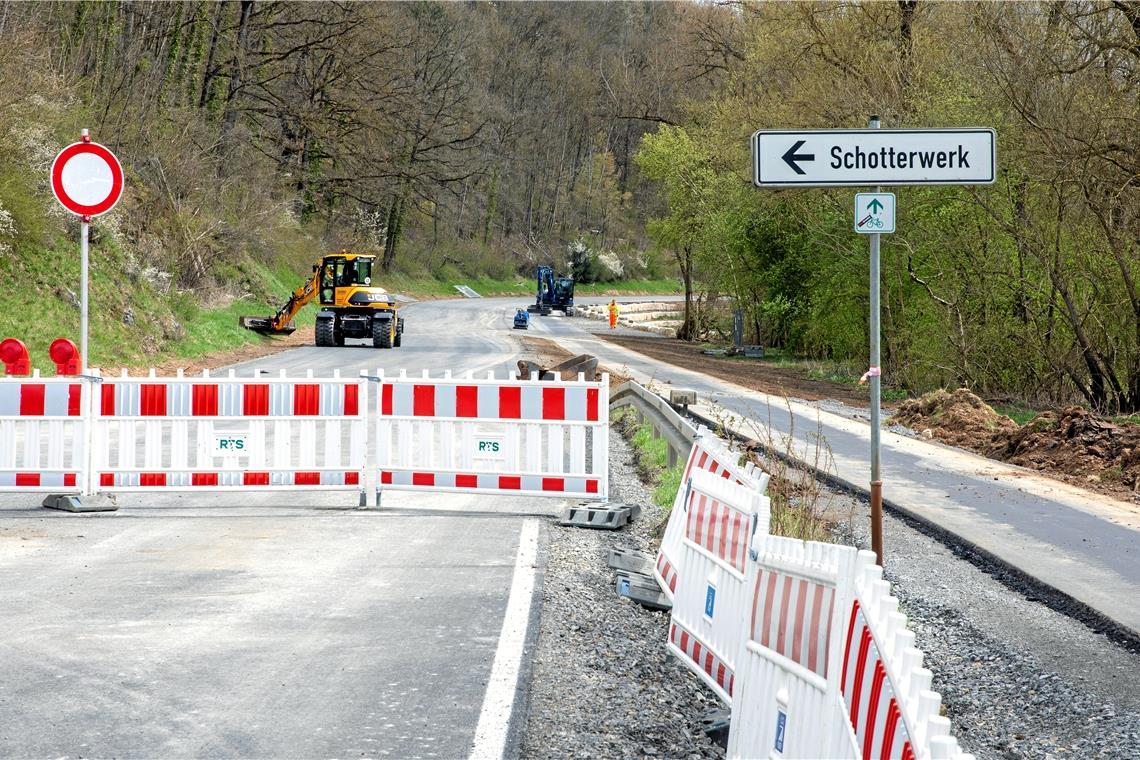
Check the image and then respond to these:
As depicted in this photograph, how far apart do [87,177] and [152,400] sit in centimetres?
232

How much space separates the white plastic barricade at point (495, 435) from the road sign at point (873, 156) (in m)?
3.56

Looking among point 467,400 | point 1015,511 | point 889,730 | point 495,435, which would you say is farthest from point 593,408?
point 889,730

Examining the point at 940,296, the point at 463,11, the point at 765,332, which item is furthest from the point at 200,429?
the point at 463,11

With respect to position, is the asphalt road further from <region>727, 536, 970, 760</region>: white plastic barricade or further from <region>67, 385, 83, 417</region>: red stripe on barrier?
<region>67, 385, 83, 417</region>: red stripe on barrier

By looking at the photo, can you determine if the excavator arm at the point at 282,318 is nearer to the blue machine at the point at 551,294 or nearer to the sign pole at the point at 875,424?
the sign pole at the point at 875,424

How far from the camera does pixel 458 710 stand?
18.0 feet

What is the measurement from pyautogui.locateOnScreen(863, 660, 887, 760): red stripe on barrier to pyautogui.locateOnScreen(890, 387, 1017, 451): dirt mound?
632 inches

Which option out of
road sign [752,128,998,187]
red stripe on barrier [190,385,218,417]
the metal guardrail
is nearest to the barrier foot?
red stripe on barrier [190,385,218,417]

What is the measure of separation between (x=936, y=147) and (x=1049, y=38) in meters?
14.0

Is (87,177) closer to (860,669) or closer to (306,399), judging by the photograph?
(306,399)

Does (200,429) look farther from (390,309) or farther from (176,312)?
(390,309)

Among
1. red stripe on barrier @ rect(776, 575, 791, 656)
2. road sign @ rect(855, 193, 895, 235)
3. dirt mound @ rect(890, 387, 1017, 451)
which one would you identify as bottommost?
dirt mound @ rect(890, 387, 1017, 451)

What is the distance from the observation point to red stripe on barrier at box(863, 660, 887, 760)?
3318 mm

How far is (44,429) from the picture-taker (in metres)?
11.4
